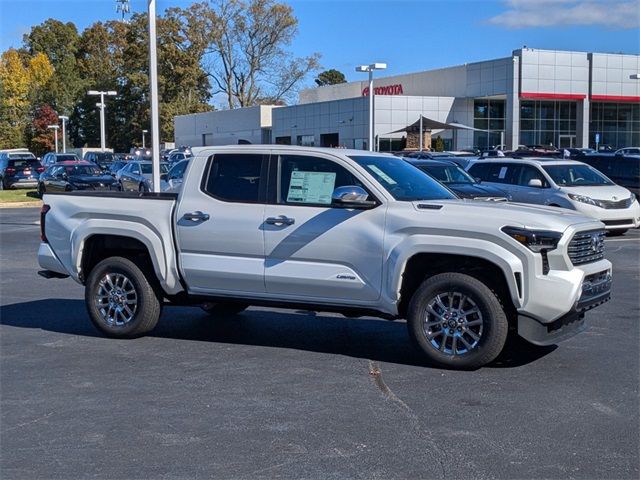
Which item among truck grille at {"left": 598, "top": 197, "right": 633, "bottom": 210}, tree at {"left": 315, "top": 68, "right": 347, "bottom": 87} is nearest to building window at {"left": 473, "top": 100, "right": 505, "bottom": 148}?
truck grille at {"left": 598, "top": 197, "right": 633, "bottom": 210}

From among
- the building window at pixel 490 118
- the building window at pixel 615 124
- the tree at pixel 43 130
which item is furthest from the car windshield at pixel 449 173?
the tree at pixel 43 130

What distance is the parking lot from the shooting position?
16.8ft

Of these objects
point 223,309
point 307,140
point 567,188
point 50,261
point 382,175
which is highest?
point 307,140

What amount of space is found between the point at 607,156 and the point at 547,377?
1779 cm

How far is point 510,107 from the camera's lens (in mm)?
55906

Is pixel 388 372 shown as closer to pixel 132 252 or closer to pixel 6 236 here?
pixel 132 252

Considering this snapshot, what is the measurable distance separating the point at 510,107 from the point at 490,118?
330 centimetres

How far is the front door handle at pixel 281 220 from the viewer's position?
7.83 meters

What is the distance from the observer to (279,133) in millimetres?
67875

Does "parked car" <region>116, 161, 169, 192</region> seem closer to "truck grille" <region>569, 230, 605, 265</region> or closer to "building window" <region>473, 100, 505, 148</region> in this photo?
"truck grille" <region>569, 230, 605, 265</region>

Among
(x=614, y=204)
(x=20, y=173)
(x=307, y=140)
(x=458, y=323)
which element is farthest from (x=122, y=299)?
(x=307, y=140)

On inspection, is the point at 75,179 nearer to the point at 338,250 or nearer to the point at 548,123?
the point at 338,250

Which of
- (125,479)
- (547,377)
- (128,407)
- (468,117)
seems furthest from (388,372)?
(468,117)

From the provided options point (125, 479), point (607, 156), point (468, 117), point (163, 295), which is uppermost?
point (468, 117)
